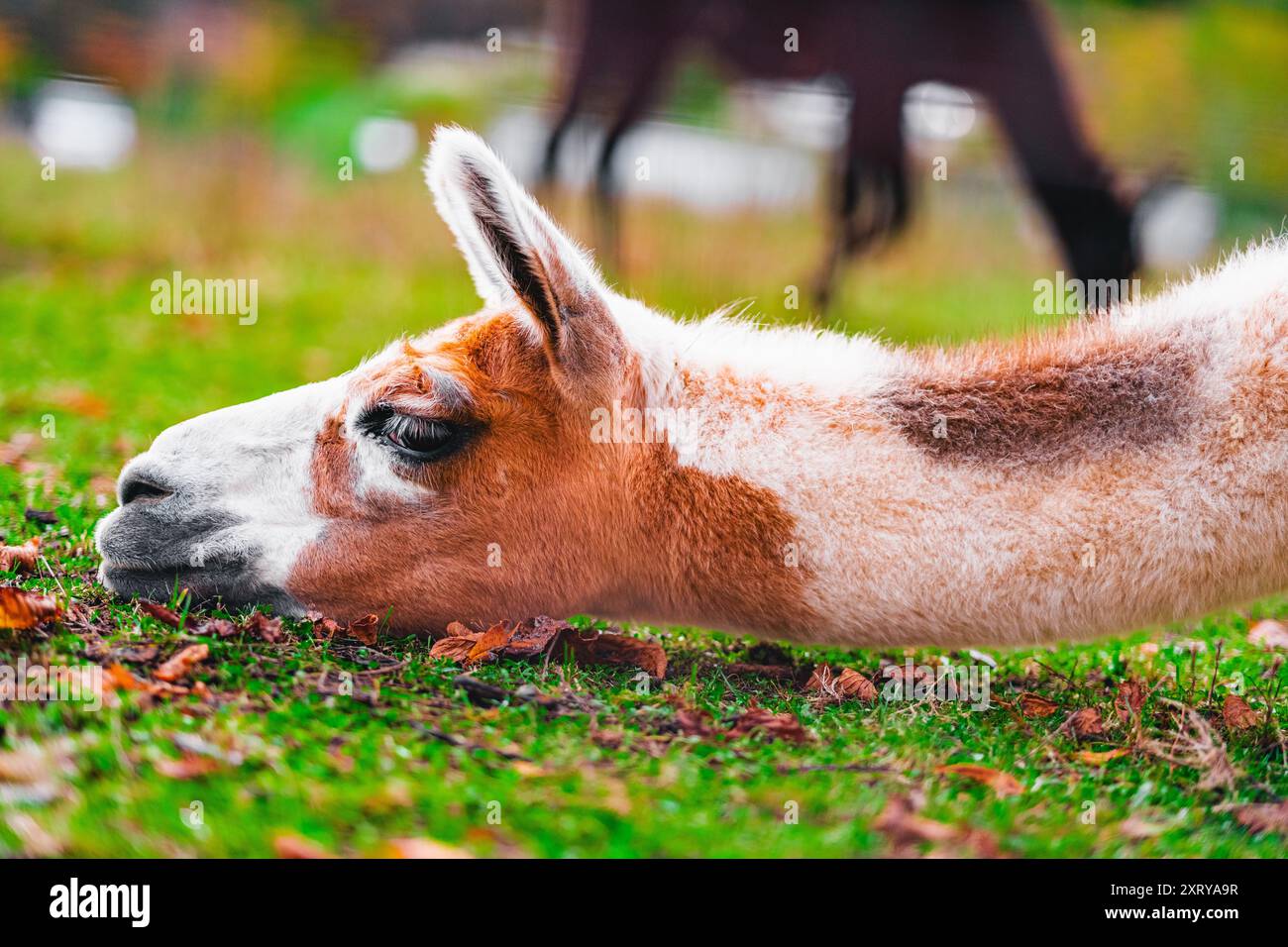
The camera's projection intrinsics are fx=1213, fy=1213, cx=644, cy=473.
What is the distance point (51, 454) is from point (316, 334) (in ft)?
10.8

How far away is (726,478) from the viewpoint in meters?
3.12

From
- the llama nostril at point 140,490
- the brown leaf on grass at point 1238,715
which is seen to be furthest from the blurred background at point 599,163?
the brown leaf on grass at point 1238,715

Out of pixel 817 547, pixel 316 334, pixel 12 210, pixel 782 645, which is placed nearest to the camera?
pixel 817 547

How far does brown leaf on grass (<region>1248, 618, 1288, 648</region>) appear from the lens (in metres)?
4.49

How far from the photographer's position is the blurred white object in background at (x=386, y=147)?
12516 millimetres

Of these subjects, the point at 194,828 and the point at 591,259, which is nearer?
the point at 194,828

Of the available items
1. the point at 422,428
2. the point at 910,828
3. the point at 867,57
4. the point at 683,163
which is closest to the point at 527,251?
the point at 422,428

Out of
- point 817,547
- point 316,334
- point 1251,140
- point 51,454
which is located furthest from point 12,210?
point 1251,140

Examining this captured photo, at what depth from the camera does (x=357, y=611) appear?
10.6 ft

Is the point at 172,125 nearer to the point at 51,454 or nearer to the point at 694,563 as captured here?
the point at 51,454

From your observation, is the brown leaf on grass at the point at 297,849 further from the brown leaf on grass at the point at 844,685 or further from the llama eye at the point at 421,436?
the brown leaf on grass at the point at 844,685

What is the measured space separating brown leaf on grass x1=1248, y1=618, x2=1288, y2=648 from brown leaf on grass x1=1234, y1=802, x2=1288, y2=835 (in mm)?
1695

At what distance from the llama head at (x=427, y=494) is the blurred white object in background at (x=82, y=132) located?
911 centimetres

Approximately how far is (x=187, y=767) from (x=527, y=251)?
1430 mm
